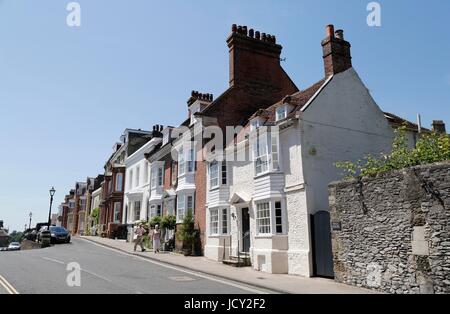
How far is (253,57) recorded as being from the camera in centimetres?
2586

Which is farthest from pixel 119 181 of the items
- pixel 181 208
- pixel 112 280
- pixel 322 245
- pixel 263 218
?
pixel 322 245

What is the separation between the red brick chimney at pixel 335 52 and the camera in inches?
704

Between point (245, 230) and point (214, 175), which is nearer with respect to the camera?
point (245, 230)

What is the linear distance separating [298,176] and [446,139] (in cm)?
570

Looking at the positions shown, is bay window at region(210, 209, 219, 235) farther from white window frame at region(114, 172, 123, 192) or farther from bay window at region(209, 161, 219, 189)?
white window frame at region(114, 172, 123, 192)

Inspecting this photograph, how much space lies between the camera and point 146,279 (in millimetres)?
12703

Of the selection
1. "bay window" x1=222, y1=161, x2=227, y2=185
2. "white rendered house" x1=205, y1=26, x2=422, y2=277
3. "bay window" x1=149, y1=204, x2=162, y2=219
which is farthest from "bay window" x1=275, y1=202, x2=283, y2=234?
"bay window" x1=149, y1=204, x2=162, y2=219

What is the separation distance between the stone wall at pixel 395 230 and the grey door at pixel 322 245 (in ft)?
2.31

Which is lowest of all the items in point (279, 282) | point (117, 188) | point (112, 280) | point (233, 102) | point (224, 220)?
point (279, 282)

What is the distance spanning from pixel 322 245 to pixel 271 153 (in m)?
4.70

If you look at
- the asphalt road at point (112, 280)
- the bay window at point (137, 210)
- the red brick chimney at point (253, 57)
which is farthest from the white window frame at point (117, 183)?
the asphalt road at point (112, 280)

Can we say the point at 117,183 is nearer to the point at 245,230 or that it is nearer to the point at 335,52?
the point at 245,230

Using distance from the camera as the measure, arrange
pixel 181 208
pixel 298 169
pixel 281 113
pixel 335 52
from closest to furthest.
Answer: pixel 298 169 < pixel 281 113 < pixel 335 52 < pixel 181 208
